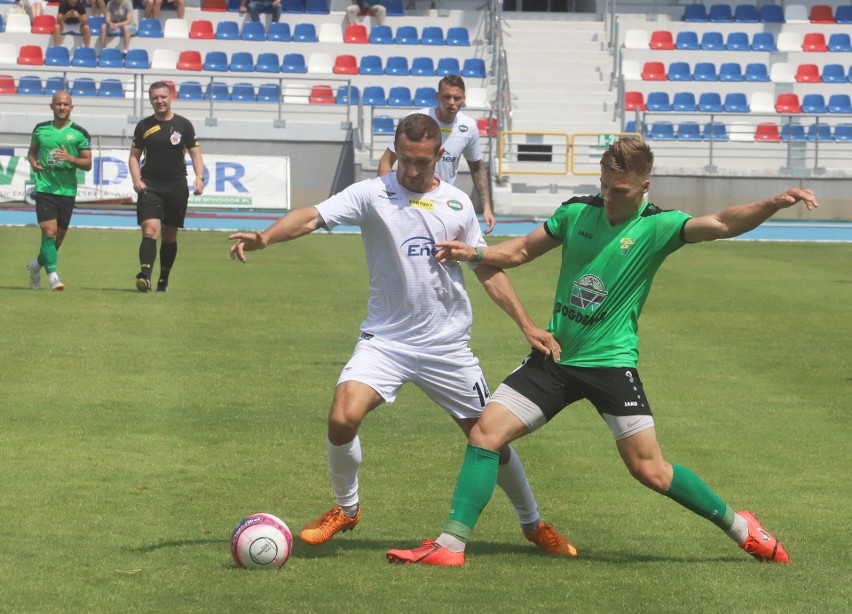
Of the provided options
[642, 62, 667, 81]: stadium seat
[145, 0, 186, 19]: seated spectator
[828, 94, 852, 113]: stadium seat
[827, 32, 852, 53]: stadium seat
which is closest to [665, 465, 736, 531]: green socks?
[828, 94, 852, 113]: stadium seat

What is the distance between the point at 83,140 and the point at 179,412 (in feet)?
24.0

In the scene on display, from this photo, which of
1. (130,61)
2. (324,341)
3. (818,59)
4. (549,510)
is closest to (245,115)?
(130,61)

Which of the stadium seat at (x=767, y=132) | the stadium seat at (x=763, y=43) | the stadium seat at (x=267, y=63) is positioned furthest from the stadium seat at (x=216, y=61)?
the stadium seat at (x=763, y=43)

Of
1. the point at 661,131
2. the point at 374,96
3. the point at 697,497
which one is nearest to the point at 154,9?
the point at 374,96

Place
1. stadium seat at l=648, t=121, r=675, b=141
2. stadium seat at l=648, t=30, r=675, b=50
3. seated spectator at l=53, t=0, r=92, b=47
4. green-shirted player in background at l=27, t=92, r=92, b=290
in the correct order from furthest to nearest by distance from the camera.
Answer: stadium seat at l=648, t=30, r=675, b=50, seated spectator at l=53, t=0, r=92, b=47, stadium seat at l=648, t=121, r=675, b=141, green-shirted player in background at l=27, t=92, r=92, b=290

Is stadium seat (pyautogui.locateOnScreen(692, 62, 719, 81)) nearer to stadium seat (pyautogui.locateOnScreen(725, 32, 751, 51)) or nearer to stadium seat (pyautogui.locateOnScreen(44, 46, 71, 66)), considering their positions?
stadium seat (pyautogui.locateOnScreen(725, 32, 751, 51))

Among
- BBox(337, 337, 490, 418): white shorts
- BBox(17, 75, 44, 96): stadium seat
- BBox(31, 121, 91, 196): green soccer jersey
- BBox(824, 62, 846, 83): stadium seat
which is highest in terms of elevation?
BBox(824, 62, 846, 83): stadium seat

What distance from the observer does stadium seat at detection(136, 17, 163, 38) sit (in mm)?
36438

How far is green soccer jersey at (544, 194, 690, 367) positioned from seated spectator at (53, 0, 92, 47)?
3195 cm

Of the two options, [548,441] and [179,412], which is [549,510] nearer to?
[548,441]

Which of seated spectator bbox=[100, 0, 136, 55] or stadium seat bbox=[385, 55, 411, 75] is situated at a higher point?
seated spectator bbox=[100, 0, 136, 55]

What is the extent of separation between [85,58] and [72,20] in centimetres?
175

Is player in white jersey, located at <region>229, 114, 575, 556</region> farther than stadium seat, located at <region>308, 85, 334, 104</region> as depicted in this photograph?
No

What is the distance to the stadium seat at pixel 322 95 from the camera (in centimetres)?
3397
